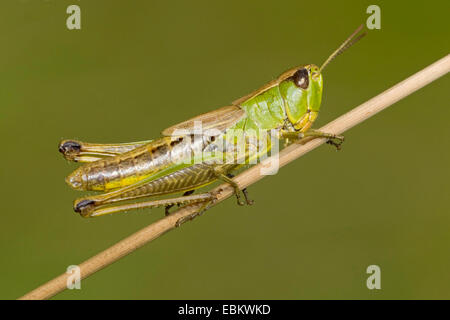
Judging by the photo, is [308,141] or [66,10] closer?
[308,141]

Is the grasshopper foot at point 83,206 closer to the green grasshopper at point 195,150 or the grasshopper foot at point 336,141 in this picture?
the green grasshopper at point 195,150

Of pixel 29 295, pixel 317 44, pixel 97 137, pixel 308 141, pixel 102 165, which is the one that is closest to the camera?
pixel 29 295

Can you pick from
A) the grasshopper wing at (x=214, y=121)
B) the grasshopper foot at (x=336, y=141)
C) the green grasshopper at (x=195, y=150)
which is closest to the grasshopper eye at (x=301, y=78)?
the green grasshopper at (x=195, y=150)

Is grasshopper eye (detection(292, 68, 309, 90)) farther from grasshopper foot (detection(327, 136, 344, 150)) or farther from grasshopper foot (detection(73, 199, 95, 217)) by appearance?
grasshopper foot (detection(73, 199, 95, 217))

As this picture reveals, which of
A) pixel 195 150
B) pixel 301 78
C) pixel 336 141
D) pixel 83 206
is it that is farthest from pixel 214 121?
pixel 83 206

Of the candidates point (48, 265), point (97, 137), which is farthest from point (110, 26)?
point (48, 265)

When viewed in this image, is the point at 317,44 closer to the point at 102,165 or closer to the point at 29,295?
the point at 102,165
